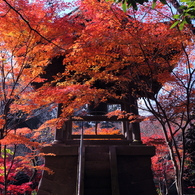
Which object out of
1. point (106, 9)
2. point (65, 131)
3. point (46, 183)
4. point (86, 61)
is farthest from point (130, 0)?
point (65, 131)

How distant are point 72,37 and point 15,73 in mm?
2127

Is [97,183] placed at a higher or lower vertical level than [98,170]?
lower

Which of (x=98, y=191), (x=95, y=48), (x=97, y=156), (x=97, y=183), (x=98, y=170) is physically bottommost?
(x=98, y=191)

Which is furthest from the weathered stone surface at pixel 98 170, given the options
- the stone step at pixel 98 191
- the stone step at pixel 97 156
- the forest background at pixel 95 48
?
the forest background at pixel 95 48

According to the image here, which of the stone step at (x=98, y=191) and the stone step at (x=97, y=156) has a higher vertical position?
the stone step at (x=97, y=156)

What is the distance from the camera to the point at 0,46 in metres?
4.69

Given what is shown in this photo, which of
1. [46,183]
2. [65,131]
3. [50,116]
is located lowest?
[46,183]

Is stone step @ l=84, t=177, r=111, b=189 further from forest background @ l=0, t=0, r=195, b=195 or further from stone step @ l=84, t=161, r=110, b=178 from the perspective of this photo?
forest background @ l=0, t=0, r=195, b=195

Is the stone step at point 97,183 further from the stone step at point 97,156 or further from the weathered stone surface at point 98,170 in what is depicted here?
the stone step at point 97,156

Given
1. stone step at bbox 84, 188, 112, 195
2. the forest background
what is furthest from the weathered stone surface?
the forest background

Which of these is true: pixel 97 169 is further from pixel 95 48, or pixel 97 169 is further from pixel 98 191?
pixel 95 48

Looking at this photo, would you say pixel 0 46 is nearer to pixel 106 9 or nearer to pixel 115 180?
pixel 106 9

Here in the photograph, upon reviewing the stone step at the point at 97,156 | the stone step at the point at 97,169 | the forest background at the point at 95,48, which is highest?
the forest background at the point at 95,48

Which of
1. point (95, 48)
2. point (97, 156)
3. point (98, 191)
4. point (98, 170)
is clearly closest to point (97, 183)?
point (98, 191)
